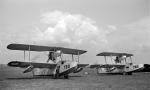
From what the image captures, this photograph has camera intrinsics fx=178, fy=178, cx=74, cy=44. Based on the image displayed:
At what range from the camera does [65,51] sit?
86.6ft

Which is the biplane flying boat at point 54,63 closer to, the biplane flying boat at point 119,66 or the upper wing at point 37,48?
the upper wing at point 37,48

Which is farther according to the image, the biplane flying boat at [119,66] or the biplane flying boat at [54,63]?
the biplane flying boat at [119,66]

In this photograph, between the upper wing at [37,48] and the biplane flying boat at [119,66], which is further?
the biplane flying boat at [119,66]

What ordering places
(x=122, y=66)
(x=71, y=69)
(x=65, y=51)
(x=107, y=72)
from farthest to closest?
(x=107, y=72) < (x=122, y=66) < (x=65, y=51) < (x=71, y=69)

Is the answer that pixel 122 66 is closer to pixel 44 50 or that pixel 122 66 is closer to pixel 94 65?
pixel 94 65

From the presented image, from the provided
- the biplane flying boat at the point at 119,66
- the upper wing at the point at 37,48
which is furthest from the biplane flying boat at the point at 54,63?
the biplane flying boat at the point at 119,66

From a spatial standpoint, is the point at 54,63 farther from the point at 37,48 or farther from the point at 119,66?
the point at 119,66

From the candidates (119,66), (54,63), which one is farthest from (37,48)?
(119,66)

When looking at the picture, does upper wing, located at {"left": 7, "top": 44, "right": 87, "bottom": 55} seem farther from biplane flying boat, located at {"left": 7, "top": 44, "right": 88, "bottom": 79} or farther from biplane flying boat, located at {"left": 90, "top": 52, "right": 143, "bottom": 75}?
biplane flying boat, located at {"left": 90, "top": 52, "right": 143, "bottom": 75}

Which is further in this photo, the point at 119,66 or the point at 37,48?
the point at 119,66

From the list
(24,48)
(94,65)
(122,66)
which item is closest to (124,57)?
(122,66)

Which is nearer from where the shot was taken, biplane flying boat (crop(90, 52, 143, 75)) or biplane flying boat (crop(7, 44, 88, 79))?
biplane flying boat (crop(7, 44, 88, 79))

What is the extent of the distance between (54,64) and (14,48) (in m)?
5.50

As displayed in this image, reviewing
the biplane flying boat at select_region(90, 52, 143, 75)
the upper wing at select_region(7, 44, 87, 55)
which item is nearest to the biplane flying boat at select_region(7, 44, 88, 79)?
the upper wing at select_region(7, 44, 87, 55)
